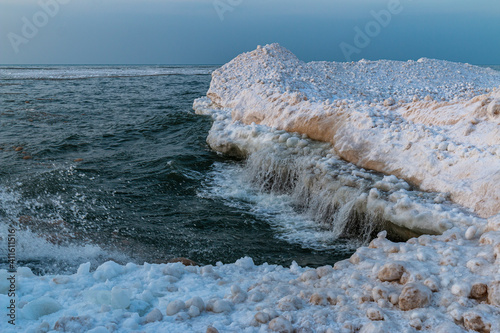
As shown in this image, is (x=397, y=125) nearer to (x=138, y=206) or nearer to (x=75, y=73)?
(x=138, y=206)

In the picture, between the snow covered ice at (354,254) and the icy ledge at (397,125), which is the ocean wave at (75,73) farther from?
the snow covered ice at (354,254)

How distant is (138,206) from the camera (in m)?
7.12

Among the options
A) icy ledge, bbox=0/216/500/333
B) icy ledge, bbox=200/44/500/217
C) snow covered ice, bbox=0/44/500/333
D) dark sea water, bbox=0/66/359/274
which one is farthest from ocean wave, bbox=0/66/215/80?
icy ledge, bbox=0/216/500/333

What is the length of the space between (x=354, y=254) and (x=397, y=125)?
407 cm

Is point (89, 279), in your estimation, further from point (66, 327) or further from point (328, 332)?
point (328, 332)

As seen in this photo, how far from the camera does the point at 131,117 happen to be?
618 inches

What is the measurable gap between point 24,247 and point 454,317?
204 inches

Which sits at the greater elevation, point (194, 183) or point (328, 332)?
point (328, 332)

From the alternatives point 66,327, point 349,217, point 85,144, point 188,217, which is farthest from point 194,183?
Answer: point 66,327

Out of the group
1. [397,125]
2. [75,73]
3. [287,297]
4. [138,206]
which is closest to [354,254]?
[287,297]

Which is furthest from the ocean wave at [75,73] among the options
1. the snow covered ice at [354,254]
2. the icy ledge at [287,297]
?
the icy ledge at [287,297]

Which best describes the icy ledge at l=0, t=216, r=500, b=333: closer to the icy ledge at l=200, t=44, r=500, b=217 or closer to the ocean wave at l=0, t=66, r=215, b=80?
the icy ledge at l=200, t=44, r=500, b=217

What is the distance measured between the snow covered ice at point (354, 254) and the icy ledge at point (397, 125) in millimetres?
24

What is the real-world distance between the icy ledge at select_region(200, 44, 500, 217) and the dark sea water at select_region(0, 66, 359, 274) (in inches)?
63.1
